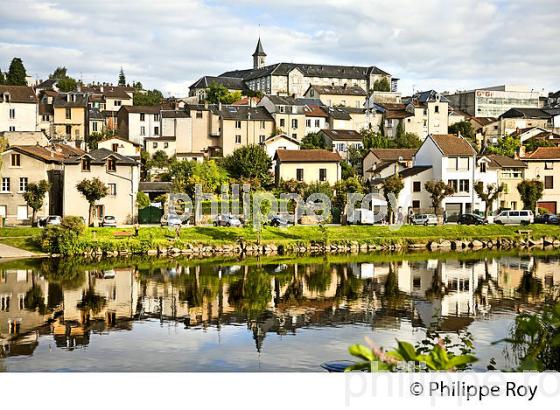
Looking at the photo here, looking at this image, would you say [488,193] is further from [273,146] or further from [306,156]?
[273,146]

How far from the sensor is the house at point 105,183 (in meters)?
16.9

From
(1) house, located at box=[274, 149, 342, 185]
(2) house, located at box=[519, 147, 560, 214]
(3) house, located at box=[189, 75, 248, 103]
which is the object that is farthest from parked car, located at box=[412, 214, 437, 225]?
(3) house, located at box=[189, 75, 248, 103]

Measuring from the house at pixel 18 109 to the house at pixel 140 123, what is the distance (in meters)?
3.53

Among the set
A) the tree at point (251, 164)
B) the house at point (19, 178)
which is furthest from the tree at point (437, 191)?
the house at point (19, 178)

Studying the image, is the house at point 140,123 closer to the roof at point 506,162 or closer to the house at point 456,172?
the house at point 456,172

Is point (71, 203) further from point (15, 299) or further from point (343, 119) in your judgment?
point (343, 119)

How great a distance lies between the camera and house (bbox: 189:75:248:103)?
1439 inches

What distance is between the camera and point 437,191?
61.6 feet

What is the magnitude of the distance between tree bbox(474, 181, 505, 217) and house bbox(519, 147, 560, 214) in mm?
1195

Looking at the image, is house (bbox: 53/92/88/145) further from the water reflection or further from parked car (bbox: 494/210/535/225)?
parked car (bbox: 494/210/535/225)

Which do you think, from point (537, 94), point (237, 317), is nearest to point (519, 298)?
point (237, 317)

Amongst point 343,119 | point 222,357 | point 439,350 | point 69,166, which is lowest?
point 222,357

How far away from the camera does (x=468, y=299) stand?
964 centimetres
